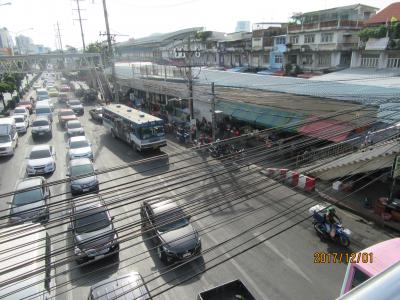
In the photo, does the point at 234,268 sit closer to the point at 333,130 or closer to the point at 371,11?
the point at 333,130

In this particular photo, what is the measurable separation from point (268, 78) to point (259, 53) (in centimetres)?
2139

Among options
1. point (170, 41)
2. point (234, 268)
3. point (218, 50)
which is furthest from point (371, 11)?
point (234, 268)

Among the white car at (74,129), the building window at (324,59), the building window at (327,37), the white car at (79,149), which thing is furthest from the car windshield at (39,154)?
the building window at (327,37)

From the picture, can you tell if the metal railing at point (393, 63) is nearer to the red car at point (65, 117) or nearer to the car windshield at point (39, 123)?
the red car at point (65, 117)

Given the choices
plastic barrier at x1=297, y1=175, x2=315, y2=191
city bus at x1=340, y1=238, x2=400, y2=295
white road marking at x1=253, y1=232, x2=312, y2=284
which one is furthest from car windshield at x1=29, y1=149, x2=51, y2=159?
city bus at x1=340, y1=238, x2=400, y2=295

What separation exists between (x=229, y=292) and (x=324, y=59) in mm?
33753

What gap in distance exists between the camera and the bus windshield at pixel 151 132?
1939 cm

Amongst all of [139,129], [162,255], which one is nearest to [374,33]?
[139,129]

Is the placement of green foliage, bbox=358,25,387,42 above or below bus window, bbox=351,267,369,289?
above

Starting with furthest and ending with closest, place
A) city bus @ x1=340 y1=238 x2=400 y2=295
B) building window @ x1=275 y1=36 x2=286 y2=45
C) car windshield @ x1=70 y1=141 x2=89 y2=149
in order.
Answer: building window @ x1=275 y1=36 x2=286 y2=45 < car windshield @ x1=70 y1=141 x2=89 y2=149 < city bus @ x1=340 y1=238 x2=400 y2=295

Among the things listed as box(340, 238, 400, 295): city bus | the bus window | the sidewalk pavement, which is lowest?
the sidewalk pavement

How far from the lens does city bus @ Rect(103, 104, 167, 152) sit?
1947 centimetres

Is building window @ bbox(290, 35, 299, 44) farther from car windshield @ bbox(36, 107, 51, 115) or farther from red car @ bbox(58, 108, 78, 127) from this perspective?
car windshield @ bbox(36, 107, 51, 115)

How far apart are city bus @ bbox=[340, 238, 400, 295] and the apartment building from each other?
3088 cm
